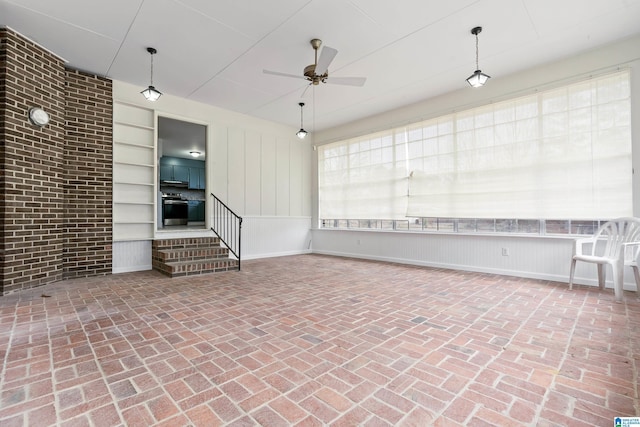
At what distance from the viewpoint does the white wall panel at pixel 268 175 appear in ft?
23.1

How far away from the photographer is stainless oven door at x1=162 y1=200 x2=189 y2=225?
8.61 m

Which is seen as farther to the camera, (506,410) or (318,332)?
(318,332)

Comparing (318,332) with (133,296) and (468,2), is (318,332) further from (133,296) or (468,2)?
(468,2)

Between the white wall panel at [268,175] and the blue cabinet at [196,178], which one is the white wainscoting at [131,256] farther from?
the blue cabinet at [196,178]

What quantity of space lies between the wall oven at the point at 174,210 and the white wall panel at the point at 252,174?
3.35 metres

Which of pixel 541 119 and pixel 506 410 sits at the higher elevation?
pixel 541 119

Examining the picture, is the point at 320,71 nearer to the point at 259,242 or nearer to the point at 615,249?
the point at 615,249

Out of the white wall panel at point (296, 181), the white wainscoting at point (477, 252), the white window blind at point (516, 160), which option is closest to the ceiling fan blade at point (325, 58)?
the white window blind at point (516, 160)

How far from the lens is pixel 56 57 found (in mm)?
4227

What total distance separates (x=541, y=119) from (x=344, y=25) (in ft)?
10.8

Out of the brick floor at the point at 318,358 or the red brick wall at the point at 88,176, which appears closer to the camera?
the brick floor at the point at 318,358

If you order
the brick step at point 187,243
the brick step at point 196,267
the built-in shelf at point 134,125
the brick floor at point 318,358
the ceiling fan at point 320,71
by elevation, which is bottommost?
the brick floor at point 318,358

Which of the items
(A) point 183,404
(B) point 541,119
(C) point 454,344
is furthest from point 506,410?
(B) point 541,119

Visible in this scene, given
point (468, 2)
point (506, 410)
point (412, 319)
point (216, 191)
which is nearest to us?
point (506, 410)
